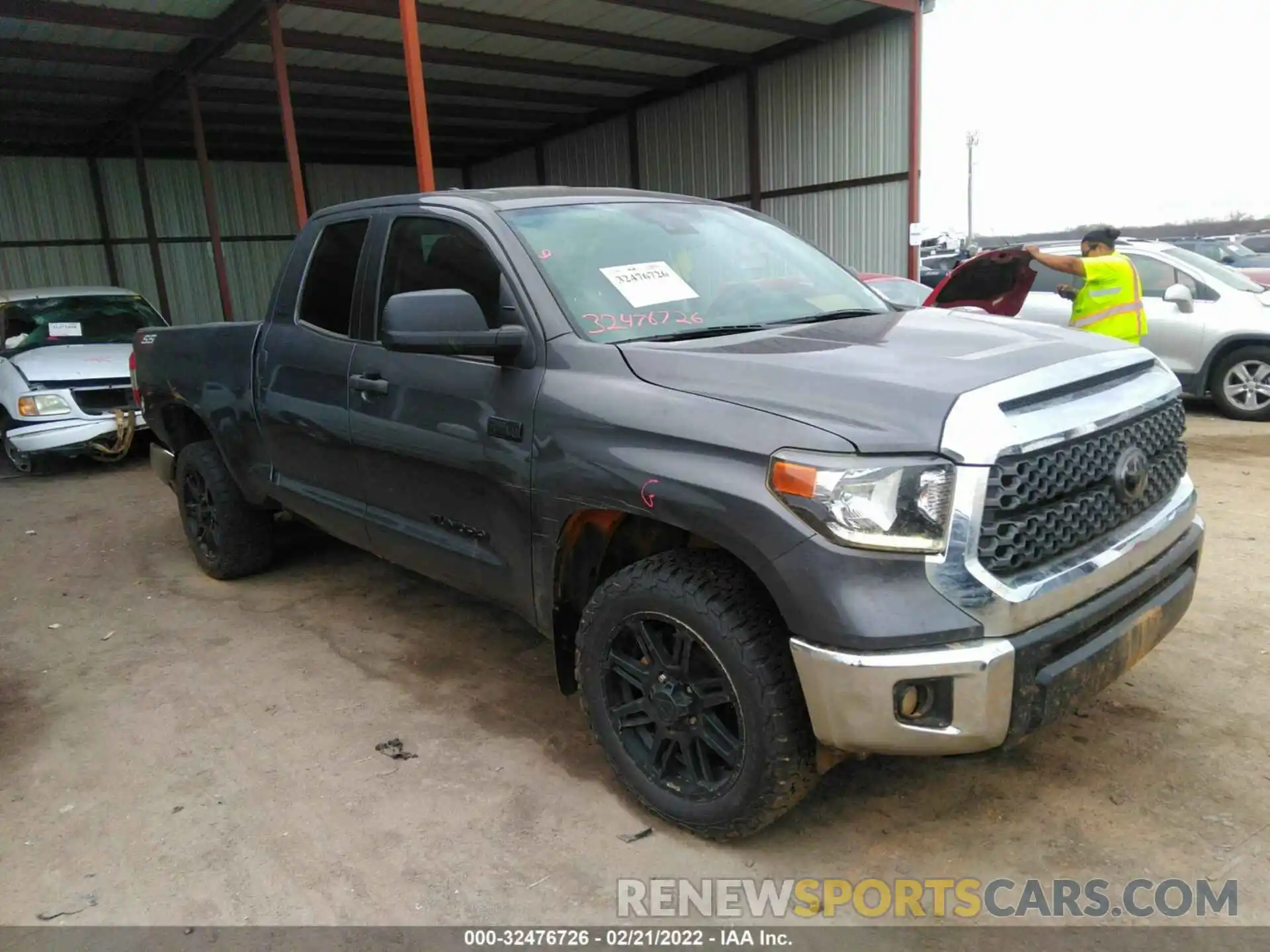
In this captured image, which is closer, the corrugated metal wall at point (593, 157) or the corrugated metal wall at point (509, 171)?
the corrugated metal wall at point (593, 157)

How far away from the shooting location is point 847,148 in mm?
13141

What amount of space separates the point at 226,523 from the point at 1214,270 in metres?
8.77

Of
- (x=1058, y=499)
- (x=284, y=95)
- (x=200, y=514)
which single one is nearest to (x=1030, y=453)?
(x=1058, y=499)

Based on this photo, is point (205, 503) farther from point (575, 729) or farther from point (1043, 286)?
point (1043, 286)

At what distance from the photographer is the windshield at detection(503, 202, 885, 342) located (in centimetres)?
291

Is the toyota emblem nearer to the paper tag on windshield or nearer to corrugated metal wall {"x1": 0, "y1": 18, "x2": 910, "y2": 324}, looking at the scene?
the paper tag on windshield

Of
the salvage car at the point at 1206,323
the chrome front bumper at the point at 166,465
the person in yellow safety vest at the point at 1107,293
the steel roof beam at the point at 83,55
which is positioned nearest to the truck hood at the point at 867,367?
the chrome front bumper at the point at 166,465

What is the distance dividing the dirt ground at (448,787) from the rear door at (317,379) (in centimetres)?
72

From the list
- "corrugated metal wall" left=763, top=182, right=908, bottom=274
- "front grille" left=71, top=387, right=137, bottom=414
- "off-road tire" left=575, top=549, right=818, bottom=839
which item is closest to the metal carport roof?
"corrugated metal wall" left=763, top=182, right=908, bottom=274

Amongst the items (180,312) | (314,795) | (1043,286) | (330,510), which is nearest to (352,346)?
(330,510)

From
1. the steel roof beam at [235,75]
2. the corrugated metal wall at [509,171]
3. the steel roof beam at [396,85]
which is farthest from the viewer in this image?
the corrugated metal wall at [509,171]

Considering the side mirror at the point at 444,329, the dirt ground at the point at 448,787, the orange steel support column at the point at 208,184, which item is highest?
the orange steel support column at the point at 208,184

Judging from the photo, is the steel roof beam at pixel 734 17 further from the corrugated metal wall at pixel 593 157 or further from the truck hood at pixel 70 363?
the truck hood at pixel 70 363

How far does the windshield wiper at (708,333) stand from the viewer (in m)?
2.83
